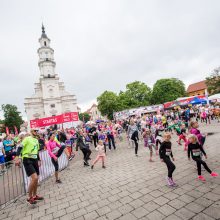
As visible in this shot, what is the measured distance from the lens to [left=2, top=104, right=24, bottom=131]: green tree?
5950 cm

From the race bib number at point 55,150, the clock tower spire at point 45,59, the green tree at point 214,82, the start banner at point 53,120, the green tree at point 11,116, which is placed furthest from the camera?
the green tree at point 11,116

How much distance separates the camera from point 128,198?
389 centimetres

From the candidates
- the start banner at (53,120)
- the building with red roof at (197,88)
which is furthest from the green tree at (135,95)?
the start banner at (53,120)

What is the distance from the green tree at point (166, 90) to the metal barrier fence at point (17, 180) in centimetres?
5206

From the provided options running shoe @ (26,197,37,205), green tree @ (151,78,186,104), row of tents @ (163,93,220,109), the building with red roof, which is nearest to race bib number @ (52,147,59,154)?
running shoe @ (26,197,37,205)

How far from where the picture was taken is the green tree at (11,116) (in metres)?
59.5

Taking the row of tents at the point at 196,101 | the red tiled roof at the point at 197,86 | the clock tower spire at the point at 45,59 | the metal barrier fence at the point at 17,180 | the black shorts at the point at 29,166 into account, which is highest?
the clock tower spire at the point at 45,59

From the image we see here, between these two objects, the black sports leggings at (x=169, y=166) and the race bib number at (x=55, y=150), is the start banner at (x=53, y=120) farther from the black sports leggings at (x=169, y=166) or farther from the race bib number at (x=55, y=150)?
the black sports leggings at (x=169, y=166)

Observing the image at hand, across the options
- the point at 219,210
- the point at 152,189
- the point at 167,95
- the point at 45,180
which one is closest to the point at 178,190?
the point at 152,189

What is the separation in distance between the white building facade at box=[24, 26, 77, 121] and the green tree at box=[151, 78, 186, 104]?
31.5m

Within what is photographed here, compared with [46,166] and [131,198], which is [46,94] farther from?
[131,198]

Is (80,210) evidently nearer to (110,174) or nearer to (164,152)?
(110,174)

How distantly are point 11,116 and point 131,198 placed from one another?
69.1 m

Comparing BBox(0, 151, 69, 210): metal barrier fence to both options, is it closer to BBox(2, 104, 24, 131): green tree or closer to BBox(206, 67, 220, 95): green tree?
BBox(206, 67, 220, 95): green tree
